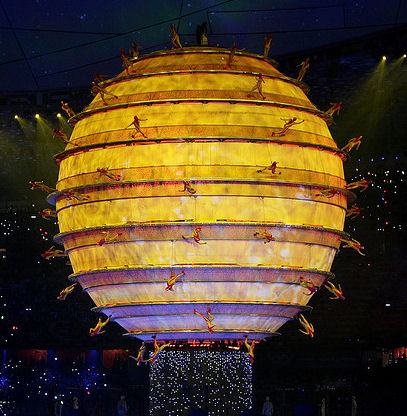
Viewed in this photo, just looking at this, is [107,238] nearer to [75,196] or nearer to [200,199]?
[75,196]

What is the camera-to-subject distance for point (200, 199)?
222 inches

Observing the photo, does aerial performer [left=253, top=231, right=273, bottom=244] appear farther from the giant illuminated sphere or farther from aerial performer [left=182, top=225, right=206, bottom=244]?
aerial performer [left=182, top=225, right=206, bottom=244]

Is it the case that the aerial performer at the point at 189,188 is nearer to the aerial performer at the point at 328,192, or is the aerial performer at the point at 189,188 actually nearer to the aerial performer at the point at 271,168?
the aerial performer at the point at 271,168

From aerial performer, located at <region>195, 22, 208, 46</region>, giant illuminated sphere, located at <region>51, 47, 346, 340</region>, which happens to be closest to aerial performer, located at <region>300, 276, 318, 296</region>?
giant illuminated sphere, located at <region>51, 47, 346, 340</region>

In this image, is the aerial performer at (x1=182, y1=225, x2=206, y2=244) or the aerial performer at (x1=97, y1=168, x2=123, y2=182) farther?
the aerial performer at (x1=97, y1=168, x2=123, y2=182)

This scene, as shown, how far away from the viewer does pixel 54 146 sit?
1625 cm

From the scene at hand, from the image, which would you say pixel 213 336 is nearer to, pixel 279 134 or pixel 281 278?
pixel 281 278

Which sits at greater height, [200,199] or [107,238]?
[200,199]

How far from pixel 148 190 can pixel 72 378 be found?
1214 centimetres

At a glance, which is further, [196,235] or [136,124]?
[136,124]

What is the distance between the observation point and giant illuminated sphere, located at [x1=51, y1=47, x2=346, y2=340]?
18.6ft

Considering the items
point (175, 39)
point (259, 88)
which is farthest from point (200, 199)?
point (175, 39)

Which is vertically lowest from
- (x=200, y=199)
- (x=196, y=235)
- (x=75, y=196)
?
(x=196, y=235)

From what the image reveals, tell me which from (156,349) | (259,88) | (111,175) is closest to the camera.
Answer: (111,175)
